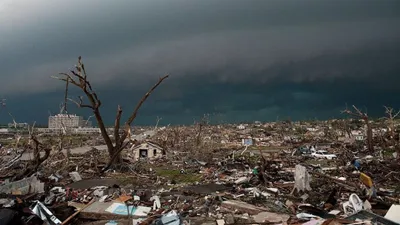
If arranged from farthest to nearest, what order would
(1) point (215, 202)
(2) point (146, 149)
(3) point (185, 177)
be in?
(2) point (146, 149) → (3) point (185, 177) → (1) point (215, 202)

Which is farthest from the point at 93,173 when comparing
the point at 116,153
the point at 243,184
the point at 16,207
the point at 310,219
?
the point at 310,219

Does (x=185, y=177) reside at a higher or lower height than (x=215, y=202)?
lower

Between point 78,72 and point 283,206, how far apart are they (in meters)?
13.1

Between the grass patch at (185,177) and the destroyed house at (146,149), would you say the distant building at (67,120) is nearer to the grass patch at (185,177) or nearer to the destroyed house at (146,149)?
the grass patch at (185,177)

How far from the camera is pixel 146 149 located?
3288 centimetres

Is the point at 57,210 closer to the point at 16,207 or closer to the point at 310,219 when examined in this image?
the point at 16,207

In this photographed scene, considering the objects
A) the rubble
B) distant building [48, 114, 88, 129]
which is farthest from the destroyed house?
the rubble

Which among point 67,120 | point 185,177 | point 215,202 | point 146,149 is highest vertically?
point 67,120

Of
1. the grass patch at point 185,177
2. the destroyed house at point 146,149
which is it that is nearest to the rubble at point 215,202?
the grass patch at point 185,177

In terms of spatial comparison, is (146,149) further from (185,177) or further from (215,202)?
(215,202)

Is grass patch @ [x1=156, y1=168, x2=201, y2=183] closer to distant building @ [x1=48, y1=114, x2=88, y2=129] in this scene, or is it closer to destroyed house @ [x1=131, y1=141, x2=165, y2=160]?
distant building @ [x1=48, y1=114, x2=88, y2=129]

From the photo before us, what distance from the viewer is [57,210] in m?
8.34

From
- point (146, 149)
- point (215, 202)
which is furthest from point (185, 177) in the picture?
point (146, 149)

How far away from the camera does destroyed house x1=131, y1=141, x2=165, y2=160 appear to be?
32.4 metres
